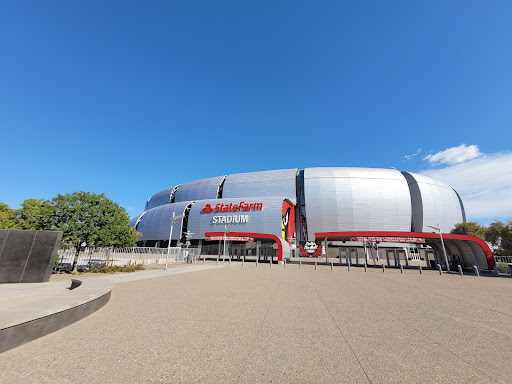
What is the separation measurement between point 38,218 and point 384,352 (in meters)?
27.0

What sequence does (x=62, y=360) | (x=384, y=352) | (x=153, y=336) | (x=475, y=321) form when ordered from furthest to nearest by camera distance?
(x=475, y=321)
(x=153, y=336)
(x=384, y=352)
(x=62, y=360)

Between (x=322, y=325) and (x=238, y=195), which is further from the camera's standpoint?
(x=238, y=195)

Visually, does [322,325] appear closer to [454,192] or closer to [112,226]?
[112,226]

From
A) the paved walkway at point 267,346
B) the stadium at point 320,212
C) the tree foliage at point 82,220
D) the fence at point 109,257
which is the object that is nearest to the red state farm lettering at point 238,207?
the stadium at point 320,212

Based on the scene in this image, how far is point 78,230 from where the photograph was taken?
69.4ft

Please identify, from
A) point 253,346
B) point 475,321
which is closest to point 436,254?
point 475,321

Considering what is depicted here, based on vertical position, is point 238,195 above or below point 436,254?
above

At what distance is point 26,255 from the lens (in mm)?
11820

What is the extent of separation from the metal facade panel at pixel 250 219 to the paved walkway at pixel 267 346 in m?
52.7

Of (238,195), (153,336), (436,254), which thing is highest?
(238,195)

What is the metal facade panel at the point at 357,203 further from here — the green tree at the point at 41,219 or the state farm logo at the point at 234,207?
the green tree at the point at 41,219

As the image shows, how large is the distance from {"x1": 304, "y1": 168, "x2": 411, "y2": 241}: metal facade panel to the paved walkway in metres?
63.2

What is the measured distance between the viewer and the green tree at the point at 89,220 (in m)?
20.6

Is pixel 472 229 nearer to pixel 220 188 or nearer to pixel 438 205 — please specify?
pixel 438 205
